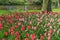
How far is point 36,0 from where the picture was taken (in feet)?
165

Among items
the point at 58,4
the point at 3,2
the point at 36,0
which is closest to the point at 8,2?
the point at 3,2

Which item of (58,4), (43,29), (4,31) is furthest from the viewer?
(58,4)

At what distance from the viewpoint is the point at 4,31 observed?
21.1 feet

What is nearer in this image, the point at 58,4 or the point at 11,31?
the point at 11,31

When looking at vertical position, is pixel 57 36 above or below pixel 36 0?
above

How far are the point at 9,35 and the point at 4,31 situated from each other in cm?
32

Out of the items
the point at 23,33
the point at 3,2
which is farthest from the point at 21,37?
the point at 3,2

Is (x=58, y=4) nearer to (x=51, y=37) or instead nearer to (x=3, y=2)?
(x=3, y=2)

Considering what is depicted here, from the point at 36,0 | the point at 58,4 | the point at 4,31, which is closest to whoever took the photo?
the point at 4,31

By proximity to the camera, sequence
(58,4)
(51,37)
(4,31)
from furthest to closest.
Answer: (58,4) → (4,31) → (51,37)

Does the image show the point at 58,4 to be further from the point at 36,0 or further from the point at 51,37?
the point at 51,37

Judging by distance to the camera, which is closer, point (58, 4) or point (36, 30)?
point (36, 30)

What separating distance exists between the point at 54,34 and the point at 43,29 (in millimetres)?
808

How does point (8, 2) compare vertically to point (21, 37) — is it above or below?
below
